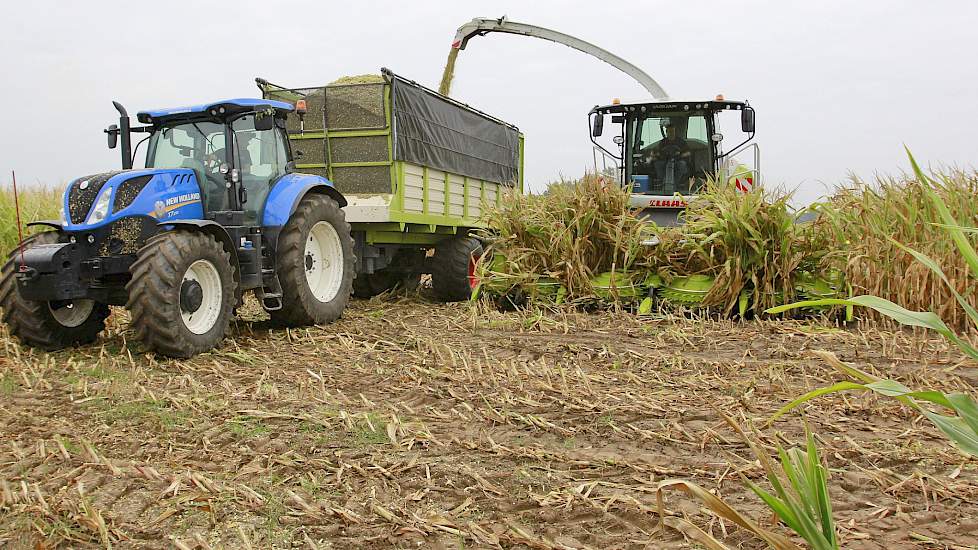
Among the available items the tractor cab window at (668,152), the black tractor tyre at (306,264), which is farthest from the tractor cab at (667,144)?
the black tractor tyre at (306,264)

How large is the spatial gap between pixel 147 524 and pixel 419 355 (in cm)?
289

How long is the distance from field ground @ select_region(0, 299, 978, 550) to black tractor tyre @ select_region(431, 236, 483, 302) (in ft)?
12.2

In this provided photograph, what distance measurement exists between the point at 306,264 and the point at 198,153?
1.34m

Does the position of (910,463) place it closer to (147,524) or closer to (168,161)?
(147,524)

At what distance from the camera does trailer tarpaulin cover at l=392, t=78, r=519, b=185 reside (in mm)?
8070

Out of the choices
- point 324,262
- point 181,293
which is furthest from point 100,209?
point 324,262

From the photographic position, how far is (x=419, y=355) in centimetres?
536

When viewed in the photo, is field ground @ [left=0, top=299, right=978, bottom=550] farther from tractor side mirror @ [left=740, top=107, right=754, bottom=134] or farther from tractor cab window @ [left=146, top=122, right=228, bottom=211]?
tractor side mirror @ [left=740, top=107, right=754, bottom=134]

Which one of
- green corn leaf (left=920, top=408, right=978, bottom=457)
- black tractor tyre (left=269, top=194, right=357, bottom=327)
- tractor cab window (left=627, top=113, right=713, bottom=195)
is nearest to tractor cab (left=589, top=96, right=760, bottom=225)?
tractor cab window (left=627, top=113, right=713, bottom=195)

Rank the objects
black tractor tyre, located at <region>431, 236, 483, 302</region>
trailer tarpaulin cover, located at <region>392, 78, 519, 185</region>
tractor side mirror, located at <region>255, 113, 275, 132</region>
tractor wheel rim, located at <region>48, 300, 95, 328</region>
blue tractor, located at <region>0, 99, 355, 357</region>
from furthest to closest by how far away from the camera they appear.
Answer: black tractor tyre, located at <region>431, 236, 483, 302</region> → trailer tarpaulin cover, located at <region>392, 78, 519, 185</region> → tractor side mirror, located at <region>255, 113, 275, 132</region> → tractor wheel rim, located at <region>48, 300, 95, 328</region> → blue tractor, located at <region>0, 99, 355, 357</region>

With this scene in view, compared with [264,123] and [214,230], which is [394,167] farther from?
[214,230]

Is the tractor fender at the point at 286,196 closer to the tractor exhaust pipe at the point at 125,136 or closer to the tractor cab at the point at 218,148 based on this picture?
the tractor cab at the point at 218,148

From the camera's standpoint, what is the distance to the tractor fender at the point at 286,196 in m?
6.57

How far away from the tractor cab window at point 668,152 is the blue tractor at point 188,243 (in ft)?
11.8
